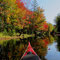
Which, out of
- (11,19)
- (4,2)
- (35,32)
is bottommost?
(35,32)

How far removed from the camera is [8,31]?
5084 centimetres

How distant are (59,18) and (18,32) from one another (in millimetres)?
58022

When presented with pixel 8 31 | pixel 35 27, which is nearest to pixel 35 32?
pixel 35 27

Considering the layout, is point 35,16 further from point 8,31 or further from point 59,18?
point 59,18

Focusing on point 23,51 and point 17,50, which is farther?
point 17,50

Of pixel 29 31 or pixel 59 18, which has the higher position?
pixel 59 18

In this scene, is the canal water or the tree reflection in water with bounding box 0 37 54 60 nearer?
the canal water

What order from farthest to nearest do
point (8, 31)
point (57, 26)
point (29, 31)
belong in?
point (57, 26)
point (29, 31)
point (8, 31)

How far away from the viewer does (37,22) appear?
230 feet

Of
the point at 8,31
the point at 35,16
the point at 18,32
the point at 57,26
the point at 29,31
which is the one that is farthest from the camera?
the point at 57,26

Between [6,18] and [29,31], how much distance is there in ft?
73.1

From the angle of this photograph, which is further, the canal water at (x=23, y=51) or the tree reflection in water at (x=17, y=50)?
the tree reflection in water at (x=17, y=50)

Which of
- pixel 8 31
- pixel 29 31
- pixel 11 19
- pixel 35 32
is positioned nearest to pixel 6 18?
pixel 11 19

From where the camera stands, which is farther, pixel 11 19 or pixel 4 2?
pixel 11 19
